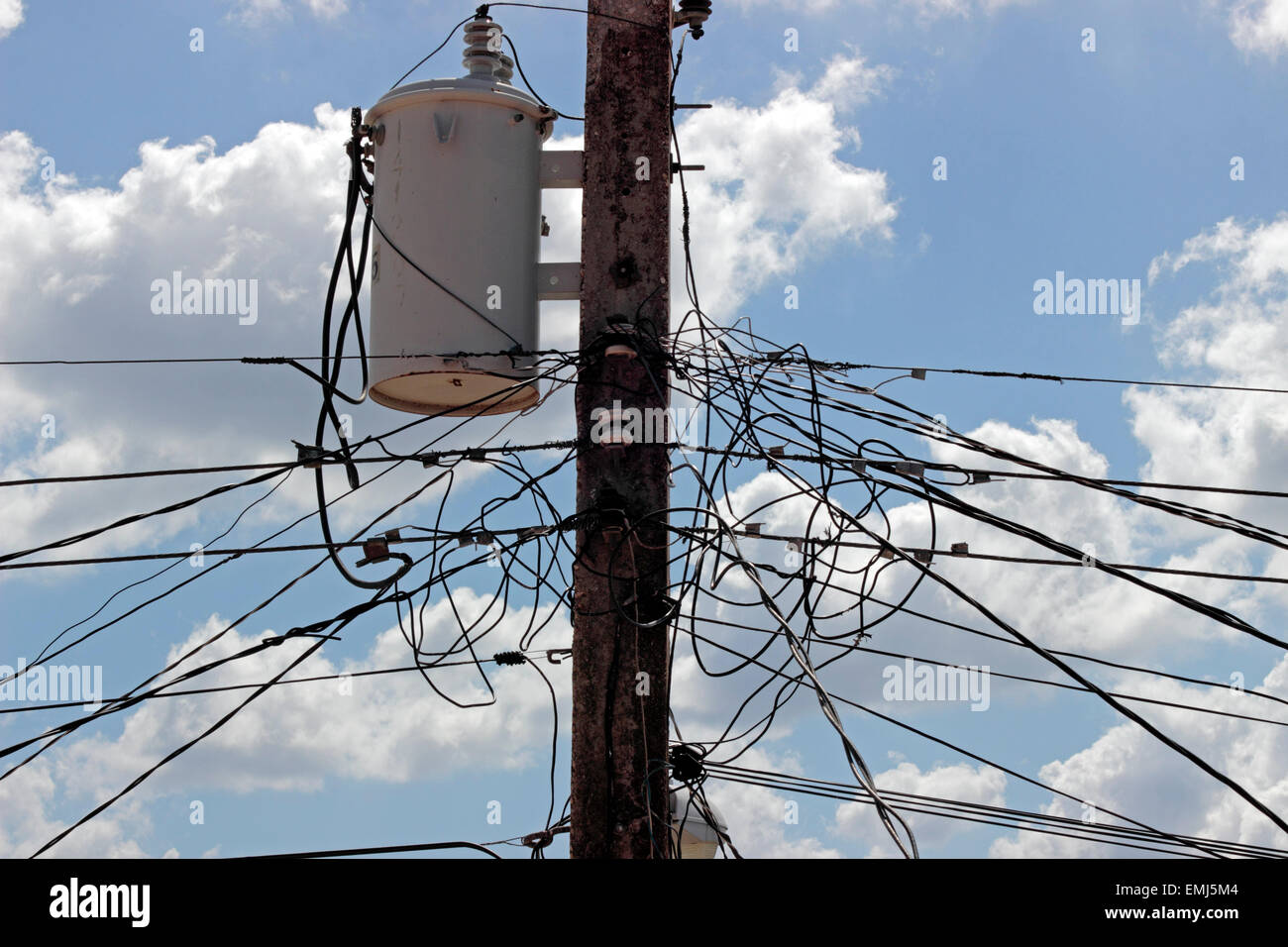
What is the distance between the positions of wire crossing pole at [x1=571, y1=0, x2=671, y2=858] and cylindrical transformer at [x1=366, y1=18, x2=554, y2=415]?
1.38 feet

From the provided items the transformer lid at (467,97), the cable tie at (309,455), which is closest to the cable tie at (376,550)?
the cable tie at (309,455)

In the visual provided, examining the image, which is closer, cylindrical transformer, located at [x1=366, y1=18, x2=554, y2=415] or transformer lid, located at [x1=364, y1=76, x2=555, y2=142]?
cylindrical transformer, located at [x1=366, y1=18, x2=554, y2=415]

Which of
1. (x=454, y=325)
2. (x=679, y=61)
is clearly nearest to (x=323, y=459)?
(x=454, y=325)

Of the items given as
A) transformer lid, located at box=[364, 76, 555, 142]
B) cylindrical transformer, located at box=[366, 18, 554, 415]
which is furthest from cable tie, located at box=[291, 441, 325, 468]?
transformer lid, located at box=[364, 76, 555, 142]

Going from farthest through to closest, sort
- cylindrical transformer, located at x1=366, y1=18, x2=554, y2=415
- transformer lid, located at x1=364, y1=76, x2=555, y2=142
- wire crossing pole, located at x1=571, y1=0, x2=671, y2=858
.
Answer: transformer lid, located at x1=364, y1=76, x2=555, y2=142 → cylindrical transformer, located at x1=366, y1=18, x2=554, y2=415 → wire crossing pole, located at x1=571, y1=0, x2=671, y2=858

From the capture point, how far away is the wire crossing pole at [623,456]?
16.5 feet

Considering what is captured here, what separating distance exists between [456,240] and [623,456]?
1294 mm

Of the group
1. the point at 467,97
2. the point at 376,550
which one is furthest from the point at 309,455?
the point at 467,97

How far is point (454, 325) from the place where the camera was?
5.72 metres

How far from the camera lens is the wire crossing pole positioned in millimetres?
5023

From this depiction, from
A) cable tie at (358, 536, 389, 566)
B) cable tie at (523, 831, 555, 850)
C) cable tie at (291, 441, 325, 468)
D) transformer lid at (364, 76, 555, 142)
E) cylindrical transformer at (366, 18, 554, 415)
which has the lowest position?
cable tie at (523, 831, 555, 850)

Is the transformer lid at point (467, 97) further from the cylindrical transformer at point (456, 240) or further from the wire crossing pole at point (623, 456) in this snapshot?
the wire crossing pole at point (623, 456)

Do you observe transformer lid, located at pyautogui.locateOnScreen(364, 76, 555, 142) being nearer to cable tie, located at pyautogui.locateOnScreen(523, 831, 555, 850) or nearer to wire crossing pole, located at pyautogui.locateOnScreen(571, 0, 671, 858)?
wire crossing pole, located at pyautogui.locateOnScreen(571, 0, 671, 858)
